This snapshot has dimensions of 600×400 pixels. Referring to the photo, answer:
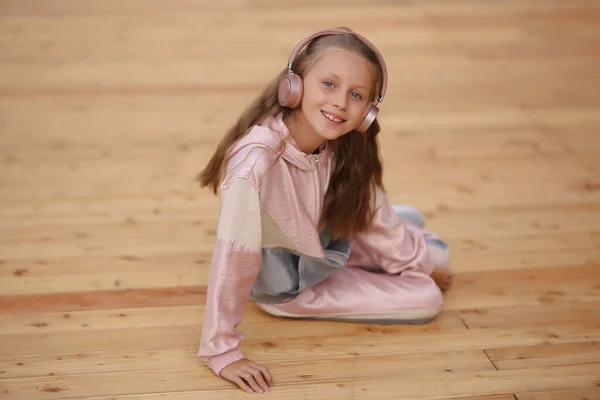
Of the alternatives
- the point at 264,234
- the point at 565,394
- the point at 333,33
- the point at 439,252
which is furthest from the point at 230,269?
the point at 565,394

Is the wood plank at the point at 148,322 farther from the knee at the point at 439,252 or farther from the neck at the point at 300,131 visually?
the neck at the point at 300,131

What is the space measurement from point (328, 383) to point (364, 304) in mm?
246

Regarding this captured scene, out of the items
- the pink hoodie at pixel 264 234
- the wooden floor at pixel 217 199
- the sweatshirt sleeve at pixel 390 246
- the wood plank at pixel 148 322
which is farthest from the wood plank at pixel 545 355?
the pink hoodie at pixel 264 234

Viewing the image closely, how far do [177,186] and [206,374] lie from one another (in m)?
0.81

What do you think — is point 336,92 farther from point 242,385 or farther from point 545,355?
point 545,355

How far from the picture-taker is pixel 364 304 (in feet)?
6.90

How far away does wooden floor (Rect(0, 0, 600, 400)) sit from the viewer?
197 centimetres

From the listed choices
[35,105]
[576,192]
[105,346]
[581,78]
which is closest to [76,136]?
[35,105]

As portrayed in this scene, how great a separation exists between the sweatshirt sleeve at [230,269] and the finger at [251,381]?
0.04 m

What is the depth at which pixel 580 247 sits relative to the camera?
2422mm

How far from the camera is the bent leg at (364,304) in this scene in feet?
6.88

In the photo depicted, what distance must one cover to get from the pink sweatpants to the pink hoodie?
0.12 feet

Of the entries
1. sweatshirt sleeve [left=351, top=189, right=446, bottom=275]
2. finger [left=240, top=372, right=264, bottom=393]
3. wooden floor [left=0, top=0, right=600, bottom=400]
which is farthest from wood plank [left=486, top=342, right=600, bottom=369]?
finger [left=240, top=372, right=264, bottom=393]

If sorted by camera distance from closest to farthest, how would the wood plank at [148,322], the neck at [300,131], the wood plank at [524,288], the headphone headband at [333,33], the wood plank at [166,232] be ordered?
the headphone headband at [333,33] → the neck at [300,131] → the wood plank at [148,322] → the wood plank at [524,288] → the wood plank at [166,232]
